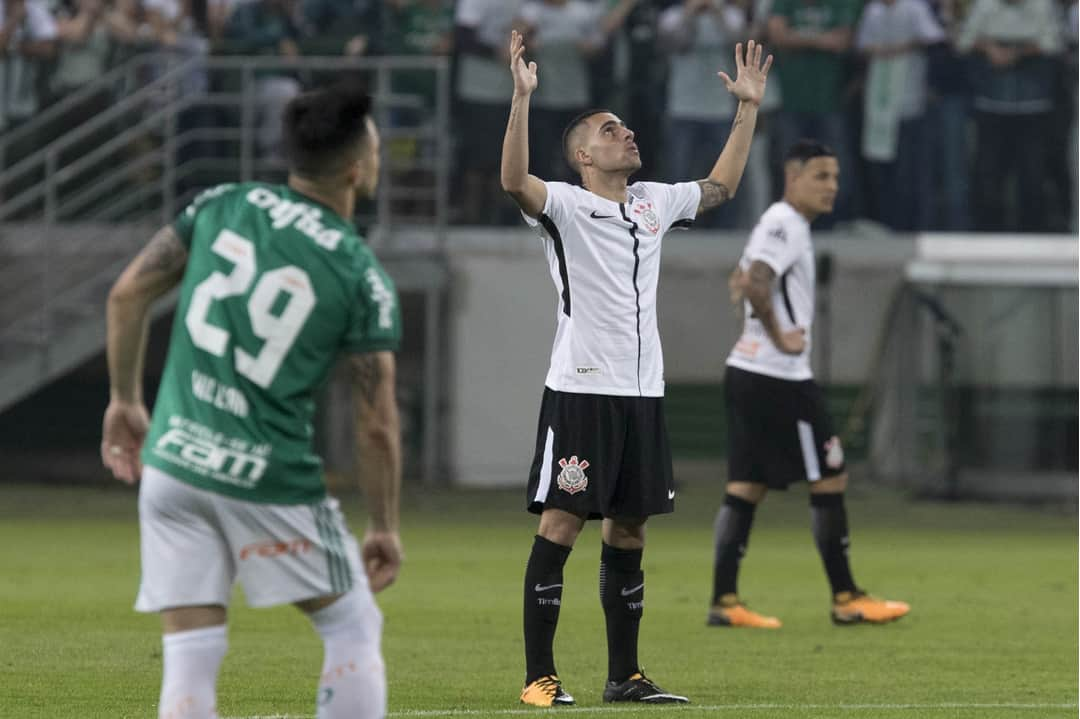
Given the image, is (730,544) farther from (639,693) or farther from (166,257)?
(166,257)

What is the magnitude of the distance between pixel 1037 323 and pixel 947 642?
12.2 m

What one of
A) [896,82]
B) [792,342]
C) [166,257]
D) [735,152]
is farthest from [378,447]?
[896,82]

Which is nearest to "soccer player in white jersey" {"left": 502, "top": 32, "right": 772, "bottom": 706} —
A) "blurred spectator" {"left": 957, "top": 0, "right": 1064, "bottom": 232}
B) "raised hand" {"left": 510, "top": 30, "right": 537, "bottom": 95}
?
"raised hand" {"left": 510, "top": 30, "right": 537, "bottom": 95}

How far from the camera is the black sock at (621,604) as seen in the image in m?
8.34

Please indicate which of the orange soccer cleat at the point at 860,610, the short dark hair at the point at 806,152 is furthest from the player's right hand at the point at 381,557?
the short dark hair at the point at 806,152

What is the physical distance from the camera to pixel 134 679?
8.84m

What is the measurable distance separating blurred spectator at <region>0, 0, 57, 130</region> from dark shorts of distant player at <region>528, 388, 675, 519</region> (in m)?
13.7

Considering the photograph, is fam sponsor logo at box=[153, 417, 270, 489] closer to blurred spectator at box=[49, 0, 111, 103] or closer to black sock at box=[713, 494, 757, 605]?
black sock at box=[713, 494, 757, 605]

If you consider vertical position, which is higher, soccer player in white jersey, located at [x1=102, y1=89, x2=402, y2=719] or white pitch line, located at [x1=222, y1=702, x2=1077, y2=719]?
soccer player in white jersey, located at [x1=102, y1=89, x2=402, y2=719]

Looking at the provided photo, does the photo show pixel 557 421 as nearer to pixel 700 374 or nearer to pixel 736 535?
pixel 736 535

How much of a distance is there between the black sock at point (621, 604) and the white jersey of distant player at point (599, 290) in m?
0.65

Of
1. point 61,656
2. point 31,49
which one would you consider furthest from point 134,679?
point 31,49

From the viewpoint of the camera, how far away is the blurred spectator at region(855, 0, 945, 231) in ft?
68.1

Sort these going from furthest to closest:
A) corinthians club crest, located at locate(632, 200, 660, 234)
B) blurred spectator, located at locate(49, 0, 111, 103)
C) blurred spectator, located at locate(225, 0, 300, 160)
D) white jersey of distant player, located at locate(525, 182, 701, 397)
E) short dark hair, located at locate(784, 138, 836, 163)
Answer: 1. blurred spectator, located at locate(49, 0, 111, 103)
2. blurred spectator, located at locate(225, 0, 300, 160)
3. short dark hair, located at locate(784, 138, 836, 163)
4. corinthians club crest, located at locate(632, 200, 660, 234)
5. white jersey of distant player, located at locate(525, 182, 701, 397)
